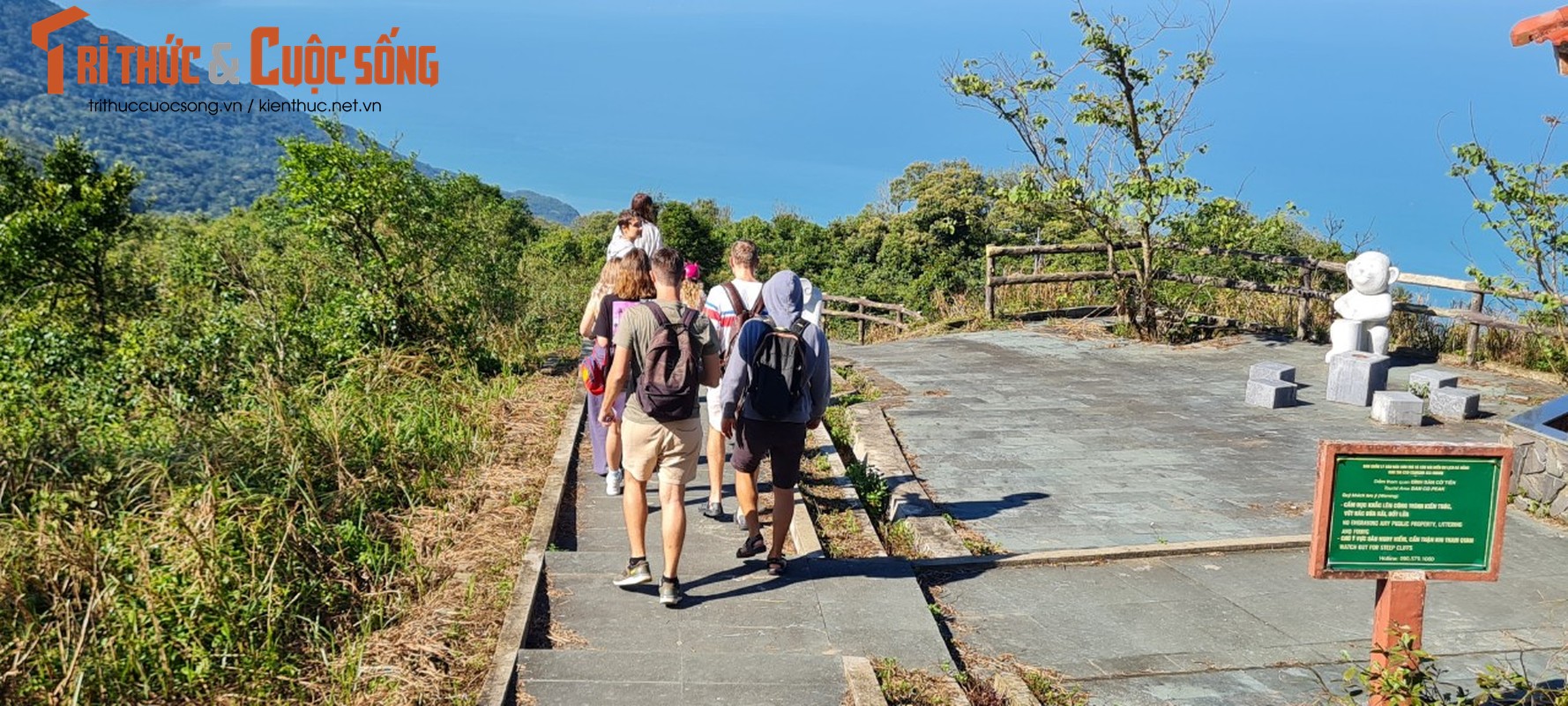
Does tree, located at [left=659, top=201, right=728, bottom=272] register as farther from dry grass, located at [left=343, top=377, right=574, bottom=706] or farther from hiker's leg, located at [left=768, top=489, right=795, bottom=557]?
hiker's leg, located at [left=768, top=489, right=795, bottom=557]

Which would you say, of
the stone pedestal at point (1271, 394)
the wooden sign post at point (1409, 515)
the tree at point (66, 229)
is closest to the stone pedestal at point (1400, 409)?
the stone pedestal at point (1271, 394)

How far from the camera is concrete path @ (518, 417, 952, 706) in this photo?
4.14 meters

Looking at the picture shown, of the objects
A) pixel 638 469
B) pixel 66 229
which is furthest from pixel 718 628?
pixel 66 229

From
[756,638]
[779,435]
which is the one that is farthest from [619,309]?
[756,638]

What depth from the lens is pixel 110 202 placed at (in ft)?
40.8

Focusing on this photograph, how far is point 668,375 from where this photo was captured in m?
4.79

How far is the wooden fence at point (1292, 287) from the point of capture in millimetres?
11523

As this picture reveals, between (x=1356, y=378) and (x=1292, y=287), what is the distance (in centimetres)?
396

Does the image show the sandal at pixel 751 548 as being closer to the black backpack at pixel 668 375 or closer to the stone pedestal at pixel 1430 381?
the black backpack at pixel 668 375

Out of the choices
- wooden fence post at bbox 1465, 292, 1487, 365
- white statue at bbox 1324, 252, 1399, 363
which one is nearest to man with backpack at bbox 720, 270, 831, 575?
white statue at bbox 1324, 252, 1399, 363

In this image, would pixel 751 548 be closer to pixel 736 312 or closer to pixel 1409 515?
pixel 736 312

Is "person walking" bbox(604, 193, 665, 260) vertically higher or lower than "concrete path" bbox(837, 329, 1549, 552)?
higher

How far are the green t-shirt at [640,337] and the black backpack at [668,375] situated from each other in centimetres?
3

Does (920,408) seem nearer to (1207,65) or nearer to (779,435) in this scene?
(779,435)
